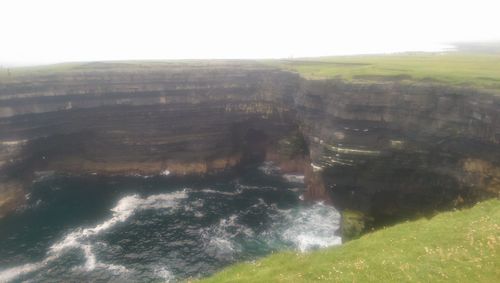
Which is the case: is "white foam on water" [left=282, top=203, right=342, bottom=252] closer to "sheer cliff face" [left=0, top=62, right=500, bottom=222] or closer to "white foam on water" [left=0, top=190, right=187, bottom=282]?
"sheer cliff face" [left=0, top=62, right=500, bottom=222]

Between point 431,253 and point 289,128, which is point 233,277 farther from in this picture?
point 289,128

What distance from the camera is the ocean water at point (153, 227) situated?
38.8 meters

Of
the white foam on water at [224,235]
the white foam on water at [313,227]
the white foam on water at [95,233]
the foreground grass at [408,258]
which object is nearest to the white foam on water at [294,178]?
the white foam on water at [313,227]

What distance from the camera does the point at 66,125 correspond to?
63062mm

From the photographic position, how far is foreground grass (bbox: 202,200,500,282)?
59.4 ft

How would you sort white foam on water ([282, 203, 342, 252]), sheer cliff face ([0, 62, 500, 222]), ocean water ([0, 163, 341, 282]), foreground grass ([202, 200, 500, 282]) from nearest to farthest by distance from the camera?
foreground grass ([202, 200, 500, 282])
ocean water ([0, 163, 341, 282])
sheer cliff face ([0, 62, 500, 222])
white foam on water ([282, 203, 342, 252])

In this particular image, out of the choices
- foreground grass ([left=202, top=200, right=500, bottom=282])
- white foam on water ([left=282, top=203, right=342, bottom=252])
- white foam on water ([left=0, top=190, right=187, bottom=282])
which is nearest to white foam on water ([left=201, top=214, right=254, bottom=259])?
white foam on water ([left=282, top=203, right=342, bottom=252])

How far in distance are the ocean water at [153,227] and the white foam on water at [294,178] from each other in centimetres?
33

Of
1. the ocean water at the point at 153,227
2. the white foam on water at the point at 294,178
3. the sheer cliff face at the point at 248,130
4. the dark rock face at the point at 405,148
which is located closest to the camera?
the dark rock face at the point at 405,148

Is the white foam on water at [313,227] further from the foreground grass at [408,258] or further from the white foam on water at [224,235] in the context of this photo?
the foreground grass at [408,258]

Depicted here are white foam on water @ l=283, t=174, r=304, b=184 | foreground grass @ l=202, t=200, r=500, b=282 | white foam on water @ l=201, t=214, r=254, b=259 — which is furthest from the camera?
white foam on water @ l=283, t=174, r=304, b=184

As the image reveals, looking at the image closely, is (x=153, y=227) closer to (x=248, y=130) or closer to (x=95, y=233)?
(x=95, y=233)

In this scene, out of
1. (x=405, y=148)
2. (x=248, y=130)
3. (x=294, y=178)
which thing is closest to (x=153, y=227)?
(x=294, y=178)

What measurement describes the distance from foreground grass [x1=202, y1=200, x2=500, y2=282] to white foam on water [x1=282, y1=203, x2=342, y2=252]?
16363 mm
